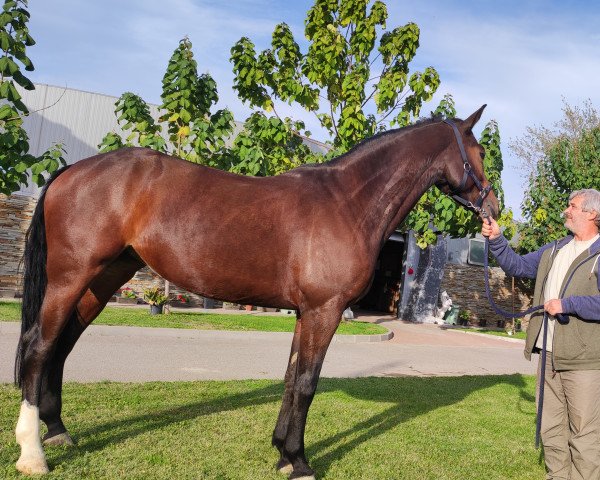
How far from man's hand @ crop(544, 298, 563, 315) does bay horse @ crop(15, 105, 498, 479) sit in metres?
1.16

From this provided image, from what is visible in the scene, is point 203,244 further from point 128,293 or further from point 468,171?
point 128,293

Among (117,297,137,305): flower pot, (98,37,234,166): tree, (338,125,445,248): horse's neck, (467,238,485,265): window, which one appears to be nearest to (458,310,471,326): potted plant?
(467,238,485,265): window

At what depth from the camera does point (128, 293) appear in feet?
57.8

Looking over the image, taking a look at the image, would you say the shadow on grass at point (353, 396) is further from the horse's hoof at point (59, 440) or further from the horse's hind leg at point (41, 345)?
the horse's hind leg at point (41, 345)

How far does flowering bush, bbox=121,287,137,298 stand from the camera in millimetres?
17641

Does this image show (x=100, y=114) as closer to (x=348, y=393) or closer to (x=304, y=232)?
(x=348, y=393)

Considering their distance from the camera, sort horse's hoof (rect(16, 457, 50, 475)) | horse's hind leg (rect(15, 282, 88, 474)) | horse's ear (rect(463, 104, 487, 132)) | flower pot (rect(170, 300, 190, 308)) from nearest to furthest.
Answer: horse's hoof (rect(16, 457, 50, 475)) → horse's hind leg (rect(15, 282, 88, 474)) → horse's ear (rect(463, 104, 487, 132)) → flower pot (rect(170, 300, 190, 308))

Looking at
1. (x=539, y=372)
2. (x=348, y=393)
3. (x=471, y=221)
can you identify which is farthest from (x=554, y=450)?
(x=471, y=221)

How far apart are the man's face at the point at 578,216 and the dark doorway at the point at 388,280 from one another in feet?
73.7

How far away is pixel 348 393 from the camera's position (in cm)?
676

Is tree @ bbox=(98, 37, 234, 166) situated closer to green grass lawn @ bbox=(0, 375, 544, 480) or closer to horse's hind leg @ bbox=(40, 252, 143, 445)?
green grass lawn @ bbox=(0, 375, 544, 480)

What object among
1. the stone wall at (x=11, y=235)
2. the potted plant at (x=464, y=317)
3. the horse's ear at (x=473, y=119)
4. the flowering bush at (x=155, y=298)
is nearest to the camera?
the horse's ear at (x=473, y=119)

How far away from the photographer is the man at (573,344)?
3504 millimetres

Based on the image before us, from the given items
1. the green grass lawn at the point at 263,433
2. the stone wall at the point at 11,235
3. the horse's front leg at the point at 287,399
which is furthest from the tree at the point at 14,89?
the stone wall at the point at 11,235
